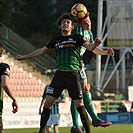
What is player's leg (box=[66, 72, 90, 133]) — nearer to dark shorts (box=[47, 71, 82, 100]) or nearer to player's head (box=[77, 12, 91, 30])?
dark shorts (box=[47, 71, 82, 100])

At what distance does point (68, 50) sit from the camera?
452 inches

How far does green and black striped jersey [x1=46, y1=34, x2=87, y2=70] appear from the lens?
37.7ft

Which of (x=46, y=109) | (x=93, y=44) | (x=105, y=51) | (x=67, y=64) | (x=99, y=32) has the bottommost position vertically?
(x=46, y=109)

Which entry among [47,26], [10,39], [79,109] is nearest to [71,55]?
[79,109]

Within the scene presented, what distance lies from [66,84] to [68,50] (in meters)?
0.60

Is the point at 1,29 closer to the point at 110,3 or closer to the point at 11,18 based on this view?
the point at 110,3

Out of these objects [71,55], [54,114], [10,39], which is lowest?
[54,114]

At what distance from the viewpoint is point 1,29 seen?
119 ft

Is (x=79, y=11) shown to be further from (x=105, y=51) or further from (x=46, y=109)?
(x=46, y=109)

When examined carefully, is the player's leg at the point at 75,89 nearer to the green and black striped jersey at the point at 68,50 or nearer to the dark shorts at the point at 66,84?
the dark shorts at the point at 66,84

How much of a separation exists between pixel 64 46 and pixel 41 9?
40.4m

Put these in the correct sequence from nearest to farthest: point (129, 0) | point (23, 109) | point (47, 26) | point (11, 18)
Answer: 1. point (23, 109)
2. point (129, 0)
3. point (11, 18)
4. point (47, 26)

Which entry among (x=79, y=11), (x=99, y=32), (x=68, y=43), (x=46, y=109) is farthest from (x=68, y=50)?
(x=99, y=32)

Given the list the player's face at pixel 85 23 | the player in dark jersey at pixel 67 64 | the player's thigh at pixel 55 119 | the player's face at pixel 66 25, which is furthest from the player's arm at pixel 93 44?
the player's thigh at pixel 55 119
